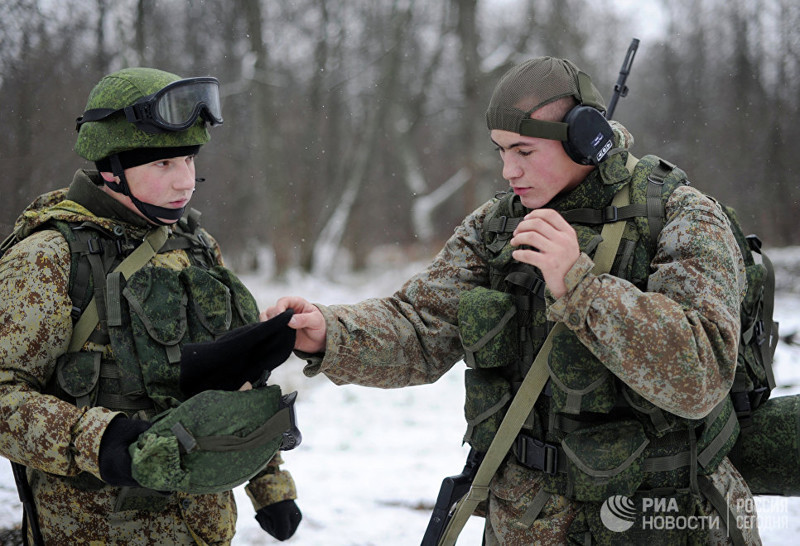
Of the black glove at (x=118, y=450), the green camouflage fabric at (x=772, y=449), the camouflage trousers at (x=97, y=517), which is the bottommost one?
the camouflage trousers at (x=97, y=517)

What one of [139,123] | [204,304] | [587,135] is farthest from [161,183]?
[587,135]

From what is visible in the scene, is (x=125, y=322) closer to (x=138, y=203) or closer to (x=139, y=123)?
(x=138, y=203)

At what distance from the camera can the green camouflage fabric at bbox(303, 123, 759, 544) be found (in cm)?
180

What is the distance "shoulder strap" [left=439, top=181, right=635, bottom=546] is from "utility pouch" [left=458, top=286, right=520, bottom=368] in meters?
0.13

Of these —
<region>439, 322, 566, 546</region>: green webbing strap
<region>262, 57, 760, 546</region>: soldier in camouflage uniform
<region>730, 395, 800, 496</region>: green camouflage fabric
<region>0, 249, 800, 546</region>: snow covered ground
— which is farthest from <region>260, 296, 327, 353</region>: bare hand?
<region>0, 249, 800, 546</region>: snow covered ground

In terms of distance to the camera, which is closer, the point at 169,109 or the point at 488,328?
the point at 488,328

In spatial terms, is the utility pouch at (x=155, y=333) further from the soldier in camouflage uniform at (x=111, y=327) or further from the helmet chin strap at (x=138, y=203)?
the helmet chin strap at (x=138, y=203)

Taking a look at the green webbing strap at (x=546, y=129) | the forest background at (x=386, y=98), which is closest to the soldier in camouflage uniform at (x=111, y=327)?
the green webbing strap at (x=546, y=129)

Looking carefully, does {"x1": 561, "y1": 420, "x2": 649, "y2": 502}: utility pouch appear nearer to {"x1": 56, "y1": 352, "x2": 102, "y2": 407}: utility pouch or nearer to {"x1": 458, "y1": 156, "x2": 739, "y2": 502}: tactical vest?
{"x1": 458, "y1": 156, "x2": 739, "y2": 502}: tactical vest

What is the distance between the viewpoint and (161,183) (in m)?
2.44

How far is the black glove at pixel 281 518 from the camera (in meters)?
2.68

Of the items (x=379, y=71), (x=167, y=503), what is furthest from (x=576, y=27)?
(x=167, y=503)

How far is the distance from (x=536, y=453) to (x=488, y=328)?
463 millimetres

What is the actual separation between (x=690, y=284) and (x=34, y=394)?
204cm
